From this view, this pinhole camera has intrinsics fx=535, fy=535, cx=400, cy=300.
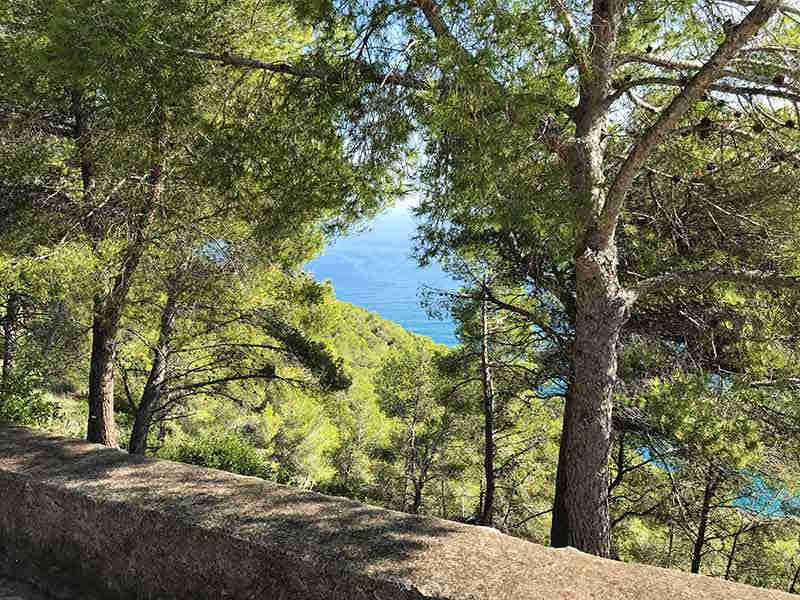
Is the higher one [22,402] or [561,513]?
[22,402]

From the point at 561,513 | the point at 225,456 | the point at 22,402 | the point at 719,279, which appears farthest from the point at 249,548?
the point at 225,456

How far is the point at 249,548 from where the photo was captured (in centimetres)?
221

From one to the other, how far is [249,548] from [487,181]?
265cm

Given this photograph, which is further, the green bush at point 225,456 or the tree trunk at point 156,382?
the green bush at point 225,456

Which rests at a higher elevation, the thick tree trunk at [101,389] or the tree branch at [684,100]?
the tree branch at [684,100]

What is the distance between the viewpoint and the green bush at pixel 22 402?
23.1 ft

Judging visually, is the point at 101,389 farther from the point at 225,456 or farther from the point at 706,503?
the point at 706,503

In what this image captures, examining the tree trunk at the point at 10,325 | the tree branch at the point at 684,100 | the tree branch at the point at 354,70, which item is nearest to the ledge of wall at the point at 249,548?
the tree branch at the point at 684,100

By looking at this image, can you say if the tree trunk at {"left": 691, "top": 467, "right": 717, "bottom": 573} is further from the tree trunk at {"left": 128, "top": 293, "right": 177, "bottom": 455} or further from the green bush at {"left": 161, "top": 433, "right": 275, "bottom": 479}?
the green bush at {"left": 161, "top": 433, "right": 275, "bottom": 479}

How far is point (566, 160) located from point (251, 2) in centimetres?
374

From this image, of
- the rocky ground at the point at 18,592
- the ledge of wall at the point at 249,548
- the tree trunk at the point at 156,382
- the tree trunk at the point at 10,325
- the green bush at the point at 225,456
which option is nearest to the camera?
the ledge of wall at the point at 249,548

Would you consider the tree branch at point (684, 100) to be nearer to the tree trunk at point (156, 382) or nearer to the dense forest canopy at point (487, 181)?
the dense forest canopy at point (487, 181)

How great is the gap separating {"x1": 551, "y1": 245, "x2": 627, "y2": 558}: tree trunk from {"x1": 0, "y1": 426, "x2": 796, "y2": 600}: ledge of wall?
2.34 metres

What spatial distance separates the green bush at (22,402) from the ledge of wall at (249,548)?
4858 millimetres
